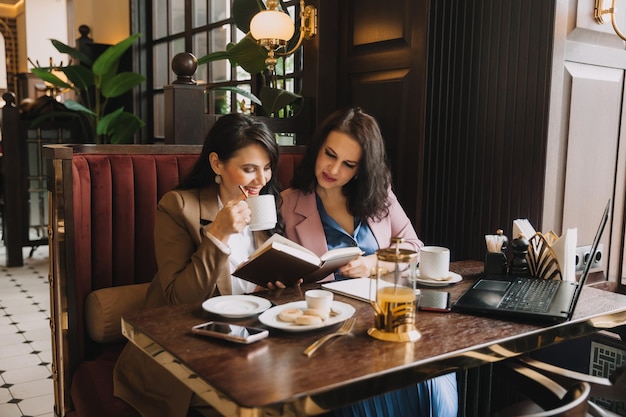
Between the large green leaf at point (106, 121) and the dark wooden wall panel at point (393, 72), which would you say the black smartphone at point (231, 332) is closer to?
the dark wooden wall panel at point (393, 72)

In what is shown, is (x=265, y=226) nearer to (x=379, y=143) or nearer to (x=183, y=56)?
(x=379, y=143)

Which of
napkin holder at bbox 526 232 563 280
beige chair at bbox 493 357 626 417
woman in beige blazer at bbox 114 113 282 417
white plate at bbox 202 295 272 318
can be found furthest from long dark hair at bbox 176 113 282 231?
Answer: beige chair at bbox 493 357 626 417

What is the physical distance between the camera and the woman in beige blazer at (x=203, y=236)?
1.75m

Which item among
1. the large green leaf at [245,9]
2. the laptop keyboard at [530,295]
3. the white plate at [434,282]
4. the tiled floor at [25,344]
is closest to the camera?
the laptop keyboard at [530,295]

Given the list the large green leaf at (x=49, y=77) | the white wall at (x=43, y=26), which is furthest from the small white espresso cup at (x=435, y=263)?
the white wall at (x=43, y=26)

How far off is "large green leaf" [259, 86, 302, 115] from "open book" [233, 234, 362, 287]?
4.52 ft

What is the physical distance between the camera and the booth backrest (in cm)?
210

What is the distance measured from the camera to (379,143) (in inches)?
91.0

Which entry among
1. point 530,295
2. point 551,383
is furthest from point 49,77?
point 551,383

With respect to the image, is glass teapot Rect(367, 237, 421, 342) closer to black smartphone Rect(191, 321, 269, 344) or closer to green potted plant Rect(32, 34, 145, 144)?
black smartphone Rect(191, 321, 269, 344)

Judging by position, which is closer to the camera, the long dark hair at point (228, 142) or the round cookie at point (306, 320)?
the round cookie at point (306, 320)

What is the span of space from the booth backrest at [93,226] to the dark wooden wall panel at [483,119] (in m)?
1.06

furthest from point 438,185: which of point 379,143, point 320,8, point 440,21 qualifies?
point 320,8

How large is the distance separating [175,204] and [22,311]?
9.35 ft
